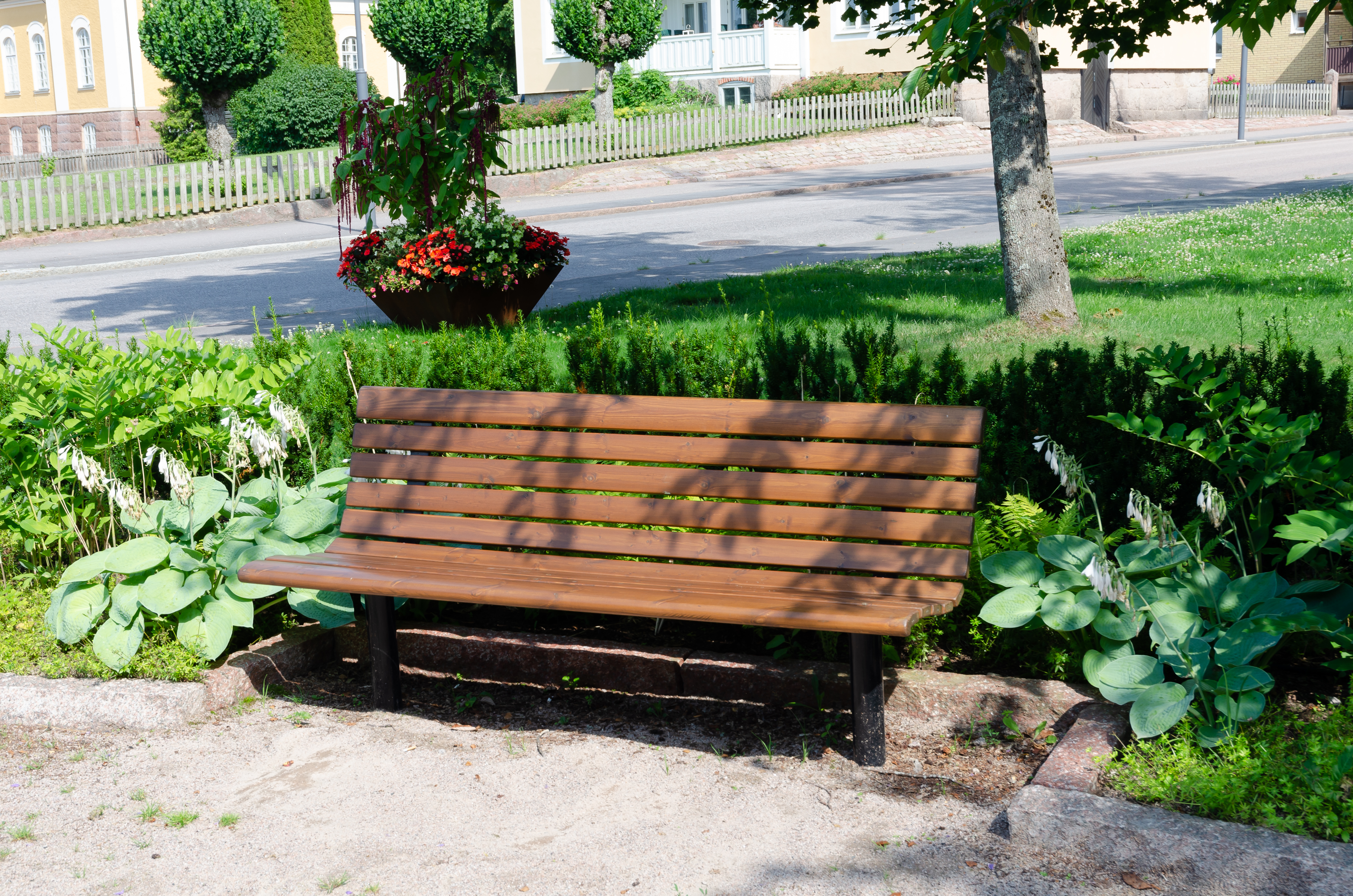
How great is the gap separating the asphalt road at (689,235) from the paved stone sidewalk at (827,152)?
3.59 ft

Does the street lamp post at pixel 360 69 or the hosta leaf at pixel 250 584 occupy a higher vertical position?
the street lamp post at pixel 360 69

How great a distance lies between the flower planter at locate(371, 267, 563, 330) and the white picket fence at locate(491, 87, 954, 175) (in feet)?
51.7

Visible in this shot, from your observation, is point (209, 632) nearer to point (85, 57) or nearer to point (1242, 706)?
point (1242, 706)

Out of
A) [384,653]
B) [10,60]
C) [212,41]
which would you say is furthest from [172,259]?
[10,60]

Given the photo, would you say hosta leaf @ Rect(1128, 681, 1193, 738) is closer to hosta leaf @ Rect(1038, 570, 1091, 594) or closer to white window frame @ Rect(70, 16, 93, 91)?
hosta leaf @ Rect(1038, 570, 1091, 594)

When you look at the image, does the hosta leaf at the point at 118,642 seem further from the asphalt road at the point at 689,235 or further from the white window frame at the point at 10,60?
the white window frame at the point at 10,60

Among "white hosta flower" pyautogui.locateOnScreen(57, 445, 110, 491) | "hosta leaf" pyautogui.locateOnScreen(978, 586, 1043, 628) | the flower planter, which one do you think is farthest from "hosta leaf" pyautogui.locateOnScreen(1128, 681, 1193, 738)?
the flower planter

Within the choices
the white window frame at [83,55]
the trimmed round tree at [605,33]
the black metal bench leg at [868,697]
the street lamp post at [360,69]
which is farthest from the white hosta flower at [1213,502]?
the white window frame at [83,55]

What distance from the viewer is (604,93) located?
35281mm

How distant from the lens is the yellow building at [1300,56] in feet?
177

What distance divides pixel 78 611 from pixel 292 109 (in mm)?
30579

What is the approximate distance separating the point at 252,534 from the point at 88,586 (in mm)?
653

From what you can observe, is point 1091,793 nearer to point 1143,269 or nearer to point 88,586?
point 88,586

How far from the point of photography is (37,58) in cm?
4588
